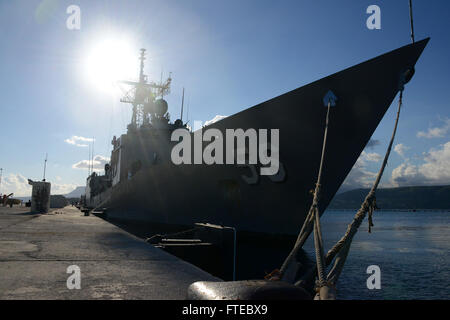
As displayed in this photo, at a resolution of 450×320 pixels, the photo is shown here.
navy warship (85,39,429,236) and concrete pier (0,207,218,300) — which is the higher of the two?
navy warship (85,39,429,236)

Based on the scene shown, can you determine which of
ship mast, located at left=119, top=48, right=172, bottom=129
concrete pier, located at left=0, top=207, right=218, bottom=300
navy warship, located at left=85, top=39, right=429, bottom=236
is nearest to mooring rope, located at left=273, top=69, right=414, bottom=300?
concrete pier, located at left=0, top=207, right=218, bottom=300

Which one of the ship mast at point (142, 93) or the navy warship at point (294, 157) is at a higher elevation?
the ship mast at point (142, 93)

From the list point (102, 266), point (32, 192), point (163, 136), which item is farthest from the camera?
point (163, 136)

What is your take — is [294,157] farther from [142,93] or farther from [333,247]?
[142,93]

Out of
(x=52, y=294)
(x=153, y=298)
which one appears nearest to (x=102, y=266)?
(x=52, y=294)

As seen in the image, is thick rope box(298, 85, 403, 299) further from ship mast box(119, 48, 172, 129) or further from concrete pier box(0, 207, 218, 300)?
ship mast box(119, 48, 172, 129)

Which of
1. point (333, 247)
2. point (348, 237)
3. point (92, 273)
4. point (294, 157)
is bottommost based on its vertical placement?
point (92, 273)

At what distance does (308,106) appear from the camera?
8359 mm

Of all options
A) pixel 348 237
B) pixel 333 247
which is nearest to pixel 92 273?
pixel 333 247

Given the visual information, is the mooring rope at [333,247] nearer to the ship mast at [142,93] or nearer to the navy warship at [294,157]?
the navy warship at [294,157]

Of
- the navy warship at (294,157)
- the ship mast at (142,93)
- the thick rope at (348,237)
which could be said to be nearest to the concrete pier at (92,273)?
the thick rope at (348,237)

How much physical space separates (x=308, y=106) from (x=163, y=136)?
47.9 ft

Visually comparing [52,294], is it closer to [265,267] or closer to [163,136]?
[265,267]
